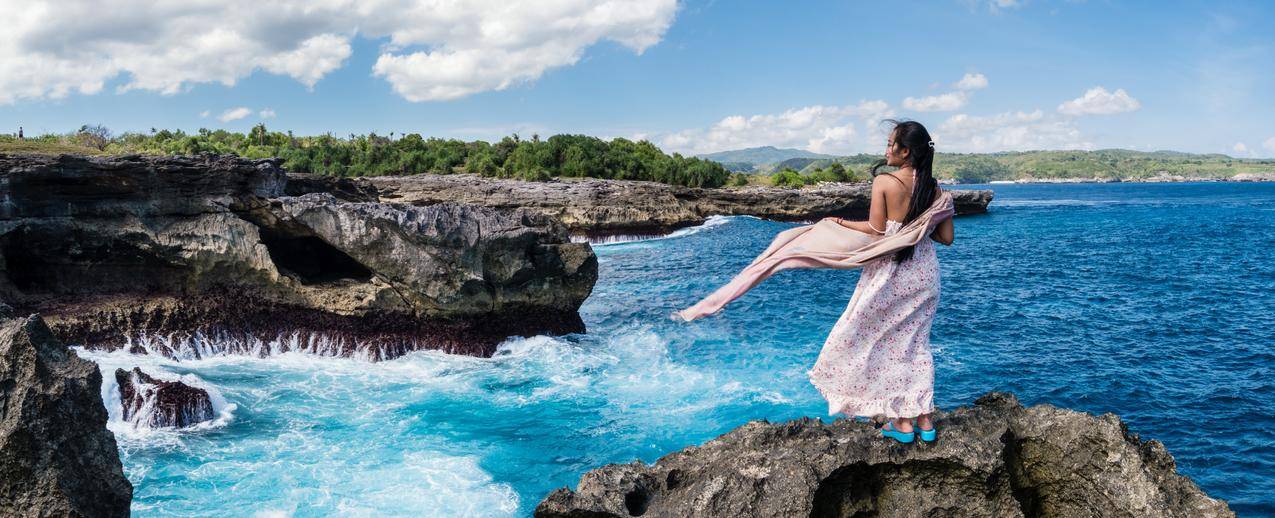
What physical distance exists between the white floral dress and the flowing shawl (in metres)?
A: 0.15

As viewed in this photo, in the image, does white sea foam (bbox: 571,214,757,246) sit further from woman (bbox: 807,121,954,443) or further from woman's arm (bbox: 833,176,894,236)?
woman's arm (bbox: 833,176,894,236)

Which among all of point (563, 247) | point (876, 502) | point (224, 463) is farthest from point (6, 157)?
point (876, 502)

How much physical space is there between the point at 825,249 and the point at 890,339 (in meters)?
0.89

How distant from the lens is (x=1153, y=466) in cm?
593

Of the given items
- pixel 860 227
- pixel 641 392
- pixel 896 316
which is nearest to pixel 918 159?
pixel 860 227

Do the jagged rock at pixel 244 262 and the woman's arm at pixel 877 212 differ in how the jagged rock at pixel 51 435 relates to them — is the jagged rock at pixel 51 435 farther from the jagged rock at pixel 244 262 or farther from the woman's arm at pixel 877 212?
the jagged rock at pixel 244 262

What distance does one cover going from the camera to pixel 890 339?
5992mm

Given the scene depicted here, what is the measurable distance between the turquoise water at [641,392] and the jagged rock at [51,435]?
11.3ft

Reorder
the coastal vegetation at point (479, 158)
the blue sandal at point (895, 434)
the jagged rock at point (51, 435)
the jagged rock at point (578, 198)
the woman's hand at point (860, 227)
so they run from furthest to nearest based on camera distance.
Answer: the coastal vegetation at point (479, 158), the jagged rock at point (578, 198), the jagged rock at point (51, 435), the blue sandal at point (895, 434), the woman's hand at point (860, 227)

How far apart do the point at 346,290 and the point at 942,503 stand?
1560cm

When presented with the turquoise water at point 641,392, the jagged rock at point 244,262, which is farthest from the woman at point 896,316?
the jagged rock at point 244,262

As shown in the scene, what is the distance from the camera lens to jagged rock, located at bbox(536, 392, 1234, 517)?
18.7 feet

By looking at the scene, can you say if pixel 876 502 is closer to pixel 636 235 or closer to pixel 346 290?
pixel 346 290

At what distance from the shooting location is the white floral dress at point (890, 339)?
587 centimetres
